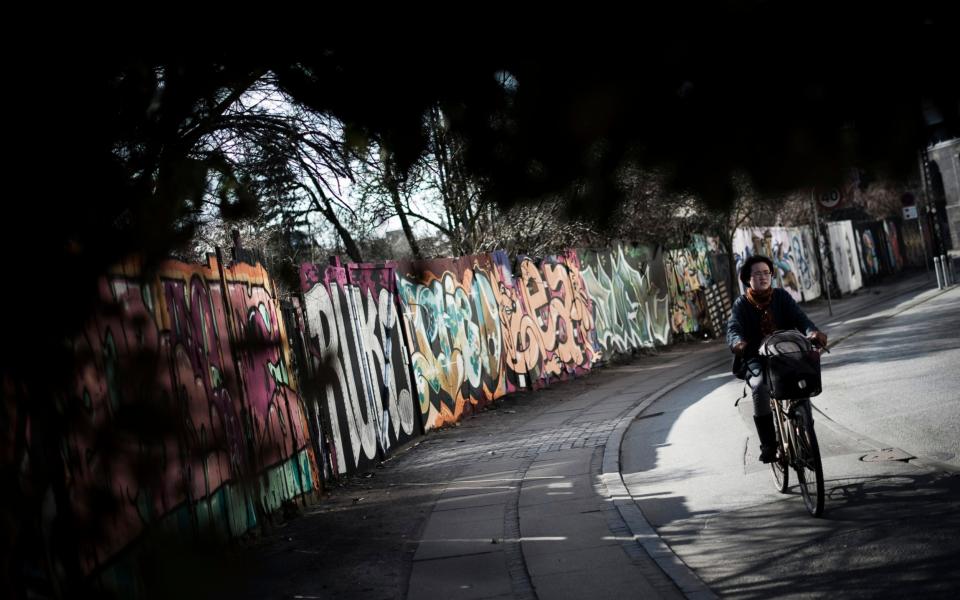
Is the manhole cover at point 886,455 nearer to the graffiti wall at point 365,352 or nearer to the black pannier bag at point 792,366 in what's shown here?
the black pannier bag at point 792,366

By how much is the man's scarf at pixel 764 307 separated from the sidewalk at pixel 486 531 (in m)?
1.74

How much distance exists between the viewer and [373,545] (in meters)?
7.76

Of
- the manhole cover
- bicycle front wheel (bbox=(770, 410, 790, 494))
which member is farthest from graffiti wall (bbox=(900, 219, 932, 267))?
bicycle front wheel (bbox=(770, 410, 790, 494))

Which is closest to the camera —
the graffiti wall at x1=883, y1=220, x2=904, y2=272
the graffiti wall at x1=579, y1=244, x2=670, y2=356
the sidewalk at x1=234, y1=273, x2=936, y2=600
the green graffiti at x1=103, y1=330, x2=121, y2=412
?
the green graffiti at x1=103, y1=330, x2=121, y2=412

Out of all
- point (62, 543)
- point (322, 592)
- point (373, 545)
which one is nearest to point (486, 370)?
point (373, 545)

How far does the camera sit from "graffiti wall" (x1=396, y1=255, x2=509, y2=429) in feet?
48.8

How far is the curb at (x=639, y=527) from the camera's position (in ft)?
19.1

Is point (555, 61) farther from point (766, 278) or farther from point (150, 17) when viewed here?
point (766, 278)

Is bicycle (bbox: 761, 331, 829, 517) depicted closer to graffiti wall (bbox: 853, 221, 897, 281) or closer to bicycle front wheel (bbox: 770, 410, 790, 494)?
bicycle front wheel (bbox: 770, 410, 790, 494)

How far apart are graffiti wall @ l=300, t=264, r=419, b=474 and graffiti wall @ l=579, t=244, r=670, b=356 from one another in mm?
9803

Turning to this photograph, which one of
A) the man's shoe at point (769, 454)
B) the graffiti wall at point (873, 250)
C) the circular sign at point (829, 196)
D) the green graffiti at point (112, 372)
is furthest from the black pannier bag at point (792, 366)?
the graffiti wall at point (873, 250)

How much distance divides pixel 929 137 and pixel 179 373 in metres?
1.54

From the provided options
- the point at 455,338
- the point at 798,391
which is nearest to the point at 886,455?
the point at 798,391

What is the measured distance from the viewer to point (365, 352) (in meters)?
12.7
